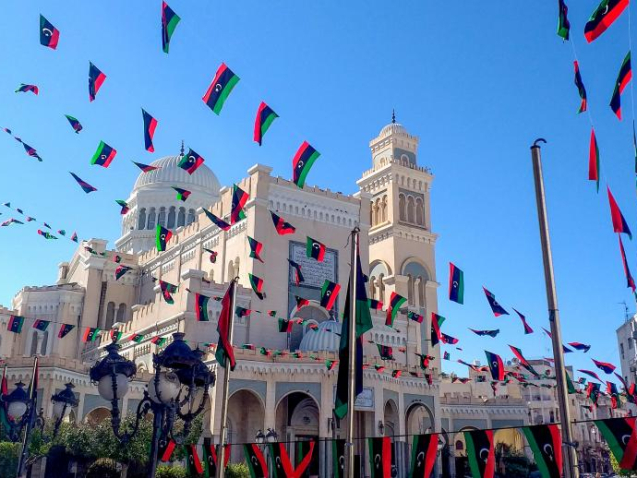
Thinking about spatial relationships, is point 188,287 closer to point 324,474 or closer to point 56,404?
point 324,474

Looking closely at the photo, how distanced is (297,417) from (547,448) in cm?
2509

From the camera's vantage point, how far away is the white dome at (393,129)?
56.8 meters

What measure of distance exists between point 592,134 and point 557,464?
615 cm

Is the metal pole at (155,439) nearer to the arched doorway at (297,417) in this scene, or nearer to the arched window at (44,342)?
the arched doorway at (297,417)

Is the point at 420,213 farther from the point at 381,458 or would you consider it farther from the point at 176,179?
the point at 381,458

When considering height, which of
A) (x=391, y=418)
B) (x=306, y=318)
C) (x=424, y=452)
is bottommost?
(x=424, y=452)

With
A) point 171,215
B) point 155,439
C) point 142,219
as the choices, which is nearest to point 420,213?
point 171,215

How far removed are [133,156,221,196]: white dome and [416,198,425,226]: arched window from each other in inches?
726

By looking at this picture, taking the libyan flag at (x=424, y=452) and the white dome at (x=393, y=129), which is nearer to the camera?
the libyan flag at (x=424, y=452)

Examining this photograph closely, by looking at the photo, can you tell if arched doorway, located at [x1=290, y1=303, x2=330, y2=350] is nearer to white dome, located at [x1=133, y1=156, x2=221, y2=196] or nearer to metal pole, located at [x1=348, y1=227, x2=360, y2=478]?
white dome, located at [x1=133, y1=156, x2=221, y2=196]

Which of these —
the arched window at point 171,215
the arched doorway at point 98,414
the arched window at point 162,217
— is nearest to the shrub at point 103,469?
the arched doorway at point 98,414

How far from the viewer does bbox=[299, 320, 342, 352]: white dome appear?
124 ft

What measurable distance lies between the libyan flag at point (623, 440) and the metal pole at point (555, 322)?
0.85 meters

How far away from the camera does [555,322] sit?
1138cm
